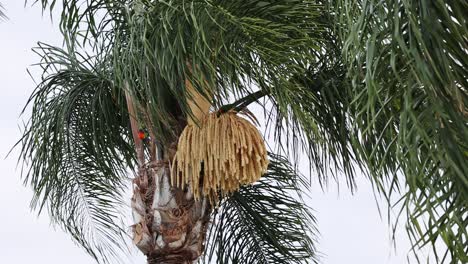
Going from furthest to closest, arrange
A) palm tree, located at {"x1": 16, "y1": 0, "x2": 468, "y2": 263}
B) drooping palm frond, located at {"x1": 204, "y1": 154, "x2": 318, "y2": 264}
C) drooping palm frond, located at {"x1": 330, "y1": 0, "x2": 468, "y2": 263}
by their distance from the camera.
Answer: drooping palm frond, located at {"x1": 204, "y1": 154, "x2": 318, "y2": 264} → palm tree, located at {"x1": 16, "y1": 0, "x2": 468, "y2": 263} → drooping palm frond, located at {"x1": 330, "y1": 0, "x2": 468, "y2": 263}

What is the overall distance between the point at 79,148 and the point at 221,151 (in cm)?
246

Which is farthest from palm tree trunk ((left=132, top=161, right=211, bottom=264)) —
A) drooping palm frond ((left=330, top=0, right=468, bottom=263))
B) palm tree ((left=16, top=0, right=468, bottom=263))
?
drooping palm frond ((left=330, top=0, right=468, bottom=263))

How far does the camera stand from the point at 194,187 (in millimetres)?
7793

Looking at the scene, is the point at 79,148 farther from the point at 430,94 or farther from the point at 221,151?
the point at 430,94

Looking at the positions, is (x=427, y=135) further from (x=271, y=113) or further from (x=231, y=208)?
(x=231, y=208)

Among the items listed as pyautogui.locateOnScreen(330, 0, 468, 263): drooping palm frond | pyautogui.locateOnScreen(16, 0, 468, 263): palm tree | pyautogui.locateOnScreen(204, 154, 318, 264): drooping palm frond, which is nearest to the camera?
pyautogui.locateOnScreen(330, 0, 468, 263): drooping palm frond

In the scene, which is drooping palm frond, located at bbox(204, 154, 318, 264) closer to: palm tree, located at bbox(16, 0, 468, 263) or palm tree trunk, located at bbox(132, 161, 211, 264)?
palm tree, located at bbox(16, 0, 468, 263)

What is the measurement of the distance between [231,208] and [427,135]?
556cm

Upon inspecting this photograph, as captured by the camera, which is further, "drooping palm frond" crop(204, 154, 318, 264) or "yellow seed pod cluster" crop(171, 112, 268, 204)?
"drooping palm frond" crop(204, 154, 318, 264)

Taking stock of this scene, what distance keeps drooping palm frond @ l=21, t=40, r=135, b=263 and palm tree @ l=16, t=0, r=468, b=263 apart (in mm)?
13

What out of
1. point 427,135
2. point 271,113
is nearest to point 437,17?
point 427,135

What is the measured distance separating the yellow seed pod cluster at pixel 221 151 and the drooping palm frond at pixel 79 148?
1.50 m

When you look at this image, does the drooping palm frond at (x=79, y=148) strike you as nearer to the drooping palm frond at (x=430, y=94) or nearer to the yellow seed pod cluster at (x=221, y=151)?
the yellow seed pod cluster at (x=221, y=151)

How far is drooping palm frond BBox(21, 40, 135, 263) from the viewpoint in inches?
362
